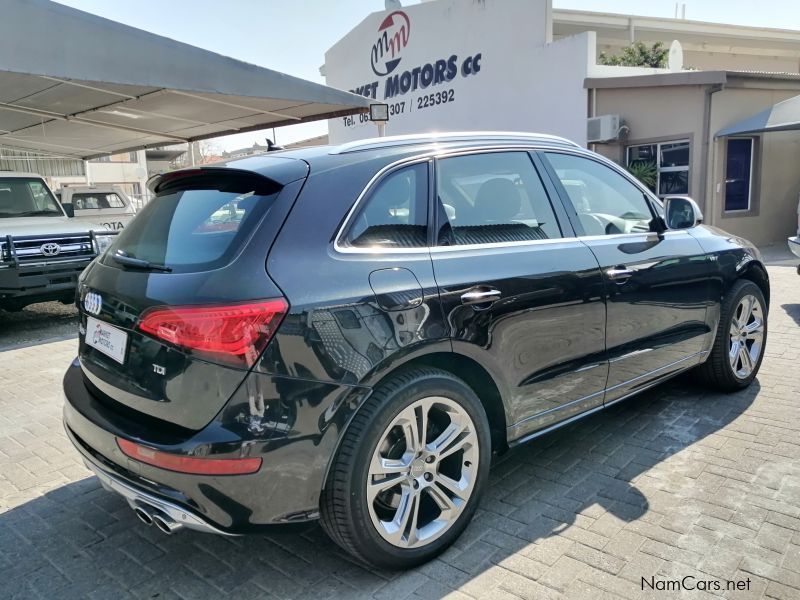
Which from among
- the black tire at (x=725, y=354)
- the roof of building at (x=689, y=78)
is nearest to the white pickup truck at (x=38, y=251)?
the black tire at (x=725, y=354)

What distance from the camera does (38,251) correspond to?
7445mm

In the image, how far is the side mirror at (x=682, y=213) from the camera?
3916mm

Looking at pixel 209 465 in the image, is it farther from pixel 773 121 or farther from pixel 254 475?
pixel 773 121

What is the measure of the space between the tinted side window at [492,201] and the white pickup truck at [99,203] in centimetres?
920

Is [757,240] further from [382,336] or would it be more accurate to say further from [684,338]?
[382,336]

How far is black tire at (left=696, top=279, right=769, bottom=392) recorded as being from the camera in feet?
13.8

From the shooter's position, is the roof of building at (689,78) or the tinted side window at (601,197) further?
the roof of building at (689,78)

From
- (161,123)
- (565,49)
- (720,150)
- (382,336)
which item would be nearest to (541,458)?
(382,336)

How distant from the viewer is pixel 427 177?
2.78 metres

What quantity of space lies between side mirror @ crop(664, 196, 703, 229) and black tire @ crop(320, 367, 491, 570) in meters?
2.18

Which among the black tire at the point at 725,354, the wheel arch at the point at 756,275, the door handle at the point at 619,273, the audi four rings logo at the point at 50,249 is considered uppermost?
the audi four rings logo at the point at 50,249

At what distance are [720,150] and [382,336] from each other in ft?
42.0

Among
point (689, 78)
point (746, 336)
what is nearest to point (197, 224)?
point (746, 336)

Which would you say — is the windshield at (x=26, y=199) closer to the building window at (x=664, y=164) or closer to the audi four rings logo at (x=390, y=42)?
the building window at (x=664, y=164)
